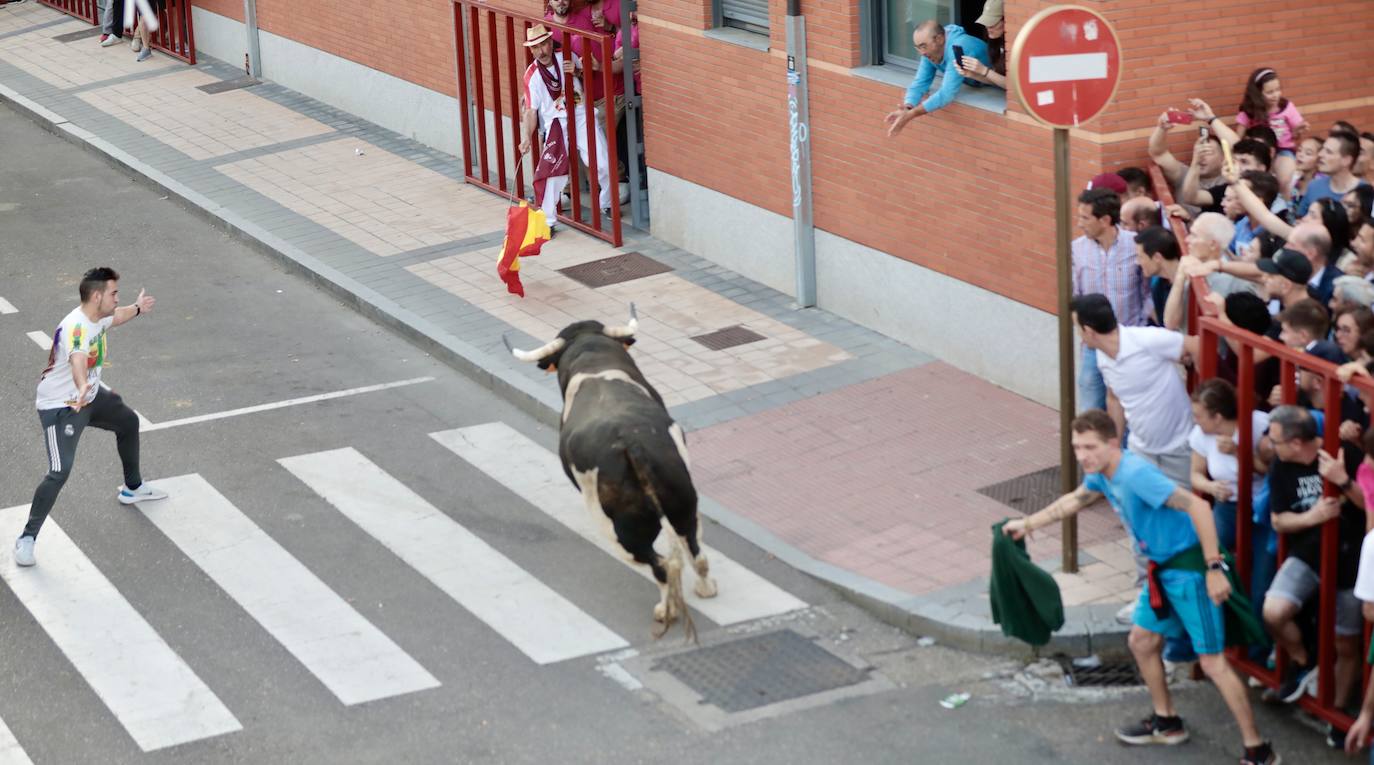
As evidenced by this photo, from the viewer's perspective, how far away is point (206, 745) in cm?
902

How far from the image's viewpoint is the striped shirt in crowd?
35.6 ft

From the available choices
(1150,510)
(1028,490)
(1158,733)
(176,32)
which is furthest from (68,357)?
(176,32)

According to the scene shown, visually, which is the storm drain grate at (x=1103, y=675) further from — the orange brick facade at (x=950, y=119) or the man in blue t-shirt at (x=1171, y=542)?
the orange brick facade at (x=950, y=119)

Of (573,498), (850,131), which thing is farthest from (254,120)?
(573,498)

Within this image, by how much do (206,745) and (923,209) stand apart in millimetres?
6840

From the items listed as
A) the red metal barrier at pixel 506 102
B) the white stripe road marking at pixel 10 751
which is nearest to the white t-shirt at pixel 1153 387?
the white stripe road marking at pixel 10 751

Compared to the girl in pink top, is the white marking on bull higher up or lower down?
lower down

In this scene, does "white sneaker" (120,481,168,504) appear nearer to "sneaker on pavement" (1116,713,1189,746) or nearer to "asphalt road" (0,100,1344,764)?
"asphalt road" (0,100,1344,764)

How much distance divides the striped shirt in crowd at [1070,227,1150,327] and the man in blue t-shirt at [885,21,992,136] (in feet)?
7.34

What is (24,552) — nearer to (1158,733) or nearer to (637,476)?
(637,476)

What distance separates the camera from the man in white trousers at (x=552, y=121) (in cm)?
1706

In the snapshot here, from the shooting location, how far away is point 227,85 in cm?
2450

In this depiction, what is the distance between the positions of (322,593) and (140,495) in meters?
2.07

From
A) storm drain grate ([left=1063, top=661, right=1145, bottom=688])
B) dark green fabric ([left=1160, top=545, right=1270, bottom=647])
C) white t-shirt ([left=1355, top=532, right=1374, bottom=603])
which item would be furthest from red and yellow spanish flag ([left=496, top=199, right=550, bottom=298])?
white t-shirt ([left=1355, top=532, right=1374, bottom=603])
